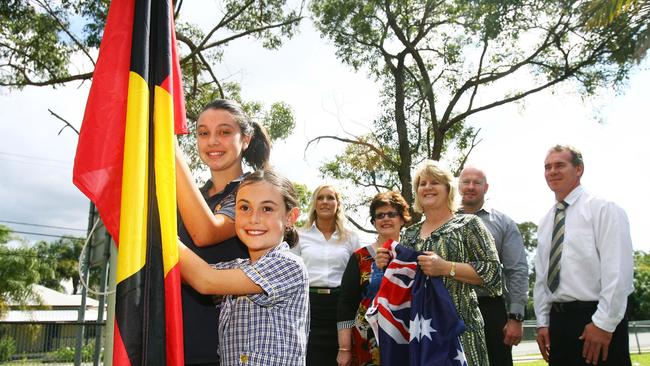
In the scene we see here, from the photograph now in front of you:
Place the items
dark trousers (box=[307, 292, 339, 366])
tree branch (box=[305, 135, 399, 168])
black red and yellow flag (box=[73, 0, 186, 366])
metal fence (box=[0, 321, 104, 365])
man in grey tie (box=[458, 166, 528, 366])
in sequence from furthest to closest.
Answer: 1. metal fence (box=[0, 321, 104, 365])
2. tree branch (box=[305, 135, 399, 168])
3. dark trousers (box=[307, 292, 339, 366])
4. man in grey tie (box=[458, 166, 528, 366])
5. black red and yellow flag (box=[73, 0, 186, 366])

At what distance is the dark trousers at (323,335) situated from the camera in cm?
424

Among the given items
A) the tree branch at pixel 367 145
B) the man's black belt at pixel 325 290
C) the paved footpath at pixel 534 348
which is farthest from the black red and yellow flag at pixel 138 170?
the paved footpath at pixel 534 348

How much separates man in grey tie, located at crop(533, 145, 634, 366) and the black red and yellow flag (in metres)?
2.72

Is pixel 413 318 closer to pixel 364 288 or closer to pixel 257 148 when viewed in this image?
pixel 364 288

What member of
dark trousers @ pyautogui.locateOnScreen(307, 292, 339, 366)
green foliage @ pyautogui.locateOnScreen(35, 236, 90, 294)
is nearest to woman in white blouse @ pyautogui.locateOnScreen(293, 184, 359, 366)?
dark trousers @ pyautogui.locateOnScreen(307, 292, 339, 366)

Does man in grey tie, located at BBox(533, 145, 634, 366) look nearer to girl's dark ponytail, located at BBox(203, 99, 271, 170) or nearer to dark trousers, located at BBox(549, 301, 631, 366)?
dark trousers, located at BBox(549, 301, 631, 366)

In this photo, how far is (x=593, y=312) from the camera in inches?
136

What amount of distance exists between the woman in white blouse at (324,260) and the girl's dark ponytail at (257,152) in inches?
90.3

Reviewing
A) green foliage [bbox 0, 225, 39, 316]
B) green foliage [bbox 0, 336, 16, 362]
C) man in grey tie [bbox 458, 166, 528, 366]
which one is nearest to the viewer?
man in grey tie [bbox 458, 166, 528, 366]

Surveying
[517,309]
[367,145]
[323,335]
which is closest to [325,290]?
[323,335]

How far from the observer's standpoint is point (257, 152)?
7.73 ft

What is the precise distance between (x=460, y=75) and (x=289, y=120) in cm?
395

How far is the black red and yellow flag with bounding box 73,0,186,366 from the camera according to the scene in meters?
1.54

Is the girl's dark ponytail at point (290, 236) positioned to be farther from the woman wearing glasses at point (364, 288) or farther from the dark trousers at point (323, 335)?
the dark trousers at point (323, 335)
